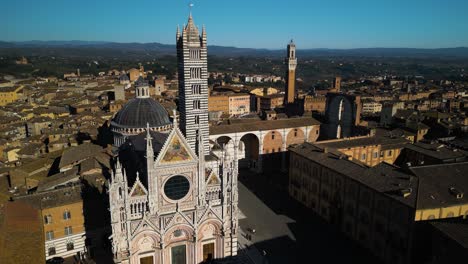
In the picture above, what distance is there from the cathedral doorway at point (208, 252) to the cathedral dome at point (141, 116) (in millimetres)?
16683

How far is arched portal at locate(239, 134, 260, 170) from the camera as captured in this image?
61.8m

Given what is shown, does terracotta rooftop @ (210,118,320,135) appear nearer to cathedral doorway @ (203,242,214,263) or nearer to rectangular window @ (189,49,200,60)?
rectangular window @ (189,49,200,60)

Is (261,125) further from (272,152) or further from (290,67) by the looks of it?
(290,67)

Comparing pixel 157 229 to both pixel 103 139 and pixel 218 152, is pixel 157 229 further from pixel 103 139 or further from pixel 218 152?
pixel 103 139

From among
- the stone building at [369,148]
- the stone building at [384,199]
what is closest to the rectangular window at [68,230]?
the stone building at [384,199]

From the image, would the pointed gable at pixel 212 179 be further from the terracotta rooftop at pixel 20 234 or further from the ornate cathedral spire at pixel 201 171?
the terracotta rooftop at pixel 20 234

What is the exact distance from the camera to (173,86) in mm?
141250

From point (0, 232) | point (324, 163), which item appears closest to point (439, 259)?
point (324, 163)

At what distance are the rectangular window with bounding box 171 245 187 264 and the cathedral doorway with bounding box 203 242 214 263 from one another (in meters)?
1.82

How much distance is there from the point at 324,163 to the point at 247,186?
1549 centimetres

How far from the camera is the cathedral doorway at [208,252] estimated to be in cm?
3312

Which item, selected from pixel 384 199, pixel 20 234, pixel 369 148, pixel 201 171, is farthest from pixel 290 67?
pixel 20 234

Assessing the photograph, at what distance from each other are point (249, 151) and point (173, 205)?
3376cm

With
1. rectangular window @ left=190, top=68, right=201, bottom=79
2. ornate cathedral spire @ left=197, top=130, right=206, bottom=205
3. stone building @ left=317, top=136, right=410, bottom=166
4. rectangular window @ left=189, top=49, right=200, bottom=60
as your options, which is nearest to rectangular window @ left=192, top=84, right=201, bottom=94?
rectangular window @ left=190, top=68, right=201, bottom=79
